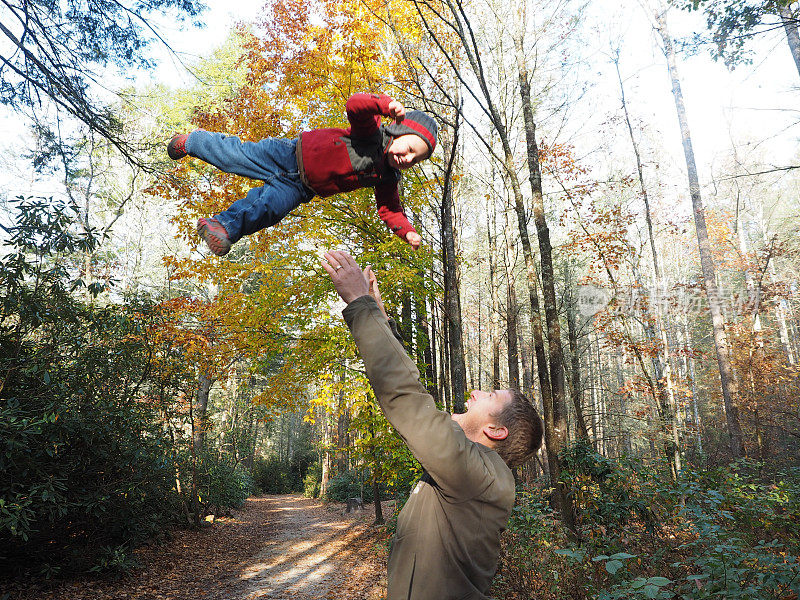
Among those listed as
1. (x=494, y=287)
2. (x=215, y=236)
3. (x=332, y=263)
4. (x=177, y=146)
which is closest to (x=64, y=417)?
(x=177, y=146)

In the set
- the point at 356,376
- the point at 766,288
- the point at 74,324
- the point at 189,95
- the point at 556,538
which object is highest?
the point at 189,95

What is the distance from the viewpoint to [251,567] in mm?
8578

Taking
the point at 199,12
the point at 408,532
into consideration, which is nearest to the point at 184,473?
the point at 199,12

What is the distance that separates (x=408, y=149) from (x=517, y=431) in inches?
60.4

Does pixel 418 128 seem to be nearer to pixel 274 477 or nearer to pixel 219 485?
pixel 219 485

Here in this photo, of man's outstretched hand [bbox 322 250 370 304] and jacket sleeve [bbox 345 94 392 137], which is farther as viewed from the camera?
jacket sleeve [bbox 345 94 392 137]

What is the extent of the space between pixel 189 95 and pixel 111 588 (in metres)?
13.9

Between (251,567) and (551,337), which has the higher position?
(551,337)

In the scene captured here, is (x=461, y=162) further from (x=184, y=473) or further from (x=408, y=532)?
(x=408, y=532)

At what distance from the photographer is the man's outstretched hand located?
4.45ft

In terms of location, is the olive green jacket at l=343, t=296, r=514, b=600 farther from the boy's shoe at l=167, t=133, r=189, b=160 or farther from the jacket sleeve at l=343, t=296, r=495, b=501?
the boy's shoe at l=167, t=133, r=189, b=160

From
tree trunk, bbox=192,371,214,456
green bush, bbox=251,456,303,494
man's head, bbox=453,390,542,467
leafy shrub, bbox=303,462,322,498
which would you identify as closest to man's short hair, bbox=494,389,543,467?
man's head, bbox=453,390,542,467

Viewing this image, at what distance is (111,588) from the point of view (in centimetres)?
664

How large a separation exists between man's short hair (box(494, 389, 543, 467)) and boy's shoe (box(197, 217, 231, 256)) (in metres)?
1.48
